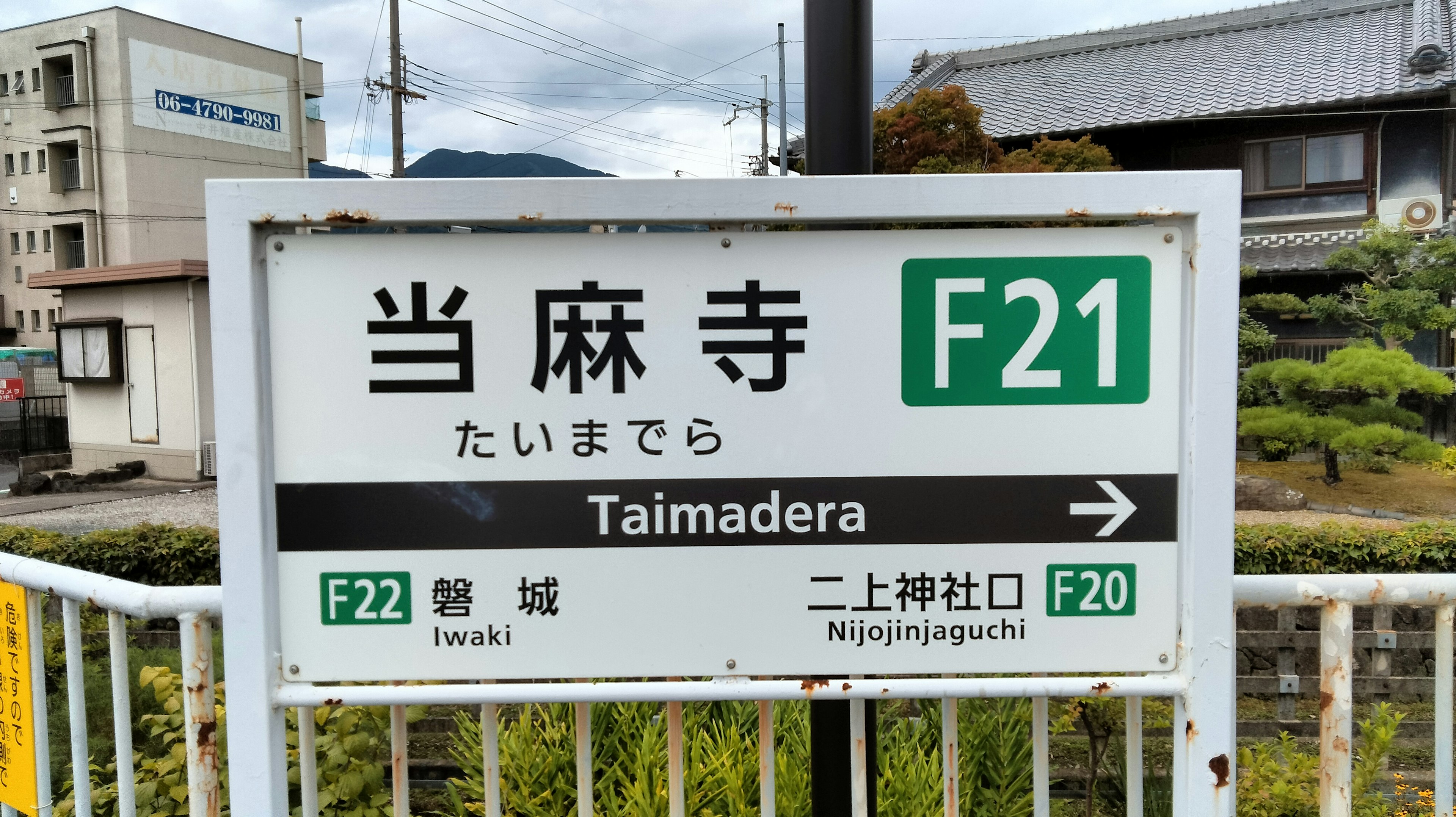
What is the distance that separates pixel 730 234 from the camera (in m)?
1.45

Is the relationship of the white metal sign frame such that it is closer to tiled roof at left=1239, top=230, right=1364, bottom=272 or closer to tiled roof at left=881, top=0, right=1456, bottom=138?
tiled roof at left=1239, top=230, right=1364, bottom=272

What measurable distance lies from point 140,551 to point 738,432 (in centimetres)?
684

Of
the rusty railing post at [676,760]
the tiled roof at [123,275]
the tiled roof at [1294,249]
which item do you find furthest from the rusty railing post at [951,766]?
the tiled roof at [123,275]

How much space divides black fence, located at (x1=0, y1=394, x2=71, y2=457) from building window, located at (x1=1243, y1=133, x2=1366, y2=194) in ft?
68.4

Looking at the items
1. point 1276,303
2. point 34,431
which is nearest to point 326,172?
point 34,431

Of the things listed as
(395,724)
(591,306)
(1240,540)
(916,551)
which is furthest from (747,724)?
(1240,540)

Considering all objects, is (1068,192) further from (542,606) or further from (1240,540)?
(1240,540)

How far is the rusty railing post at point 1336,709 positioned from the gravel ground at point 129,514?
1078cm

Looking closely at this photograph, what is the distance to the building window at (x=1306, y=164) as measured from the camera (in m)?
13.4

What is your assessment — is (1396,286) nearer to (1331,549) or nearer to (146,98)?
(1331,549)

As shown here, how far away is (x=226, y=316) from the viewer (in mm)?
1413

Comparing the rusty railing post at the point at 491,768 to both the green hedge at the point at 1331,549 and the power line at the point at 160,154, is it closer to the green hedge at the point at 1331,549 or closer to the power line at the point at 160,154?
the green hedge at the point at 1331,549

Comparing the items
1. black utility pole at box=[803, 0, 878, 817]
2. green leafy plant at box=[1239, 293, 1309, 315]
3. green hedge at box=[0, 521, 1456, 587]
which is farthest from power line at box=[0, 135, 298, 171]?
black utility pole at box=[803, 0, 878, 817]

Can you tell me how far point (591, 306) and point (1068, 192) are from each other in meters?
0.74
